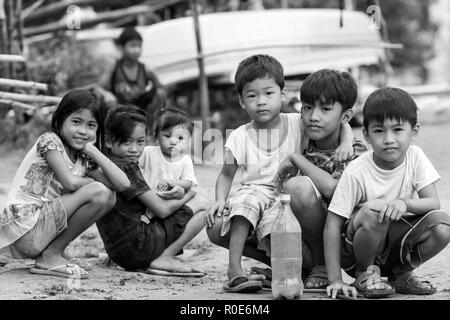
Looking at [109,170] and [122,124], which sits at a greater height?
[122,124]

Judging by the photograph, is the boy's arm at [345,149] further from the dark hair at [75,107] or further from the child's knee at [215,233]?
the dark hair at [75,107]

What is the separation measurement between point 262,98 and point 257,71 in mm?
142

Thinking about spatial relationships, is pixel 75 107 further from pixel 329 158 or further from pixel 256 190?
pixel 329 158

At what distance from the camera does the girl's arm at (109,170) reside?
4.64 metres

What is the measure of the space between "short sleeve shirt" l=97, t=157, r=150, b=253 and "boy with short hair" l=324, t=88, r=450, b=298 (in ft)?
4.14

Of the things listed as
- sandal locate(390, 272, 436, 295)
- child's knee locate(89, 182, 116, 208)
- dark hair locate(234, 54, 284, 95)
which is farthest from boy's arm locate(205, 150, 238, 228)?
sandal locate(390, 272, 436, 295)

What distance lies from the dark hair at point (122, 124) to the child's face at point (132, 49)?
390 centimetres

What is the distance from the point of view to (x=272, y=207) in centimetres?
428

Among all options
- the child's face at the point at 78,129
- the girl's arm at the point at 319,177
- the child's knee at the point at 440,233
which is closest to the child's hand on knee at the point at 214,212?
the girl's arm at the point at 319,177

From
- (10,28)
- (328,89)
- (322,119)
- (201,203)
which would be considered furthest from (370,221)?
(10,28)

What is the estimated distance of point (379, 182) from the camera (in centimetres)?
410

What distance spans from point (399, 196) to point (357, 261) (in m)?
0.37

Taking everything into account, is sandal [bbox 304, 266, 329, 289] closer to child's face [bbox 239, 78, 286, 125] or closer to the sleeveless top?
child's face [bbox 239, 78, 286, 125]
